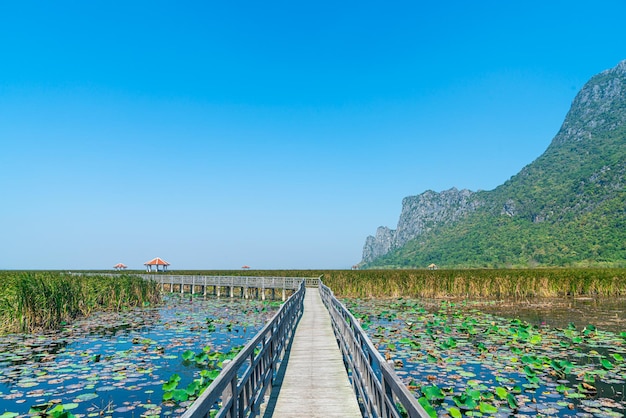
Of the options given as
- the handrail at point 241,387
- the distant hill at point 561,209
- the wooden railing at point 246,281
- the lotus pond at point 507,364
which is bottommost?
the lotus pond at point 507,364

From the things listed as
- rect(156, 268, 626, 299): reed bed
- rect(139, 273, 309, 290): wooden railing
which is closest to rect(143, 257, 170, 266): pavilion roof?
rect(139, 273, 309, 290): wooden railing

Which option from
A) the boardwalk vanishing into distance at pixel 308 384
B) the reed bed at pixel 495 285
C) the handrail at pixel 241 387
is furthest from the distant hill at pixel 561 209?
the handrail at pixel 241 387

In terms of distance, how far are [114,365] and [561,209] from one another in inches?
4617

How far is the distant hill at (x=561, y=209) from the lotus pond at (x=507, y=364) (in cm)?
6667

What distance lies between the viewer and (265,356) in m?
7.40

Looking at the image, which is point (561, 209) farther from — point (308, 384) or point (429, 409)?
point (429, 409)

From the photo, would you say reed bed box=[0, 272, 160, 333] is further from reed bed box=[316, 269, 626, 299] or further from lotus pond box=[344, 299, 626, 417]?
reed bed box=[316, 269, 626, 299]

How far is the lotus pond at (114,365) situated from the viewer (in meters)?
8.41

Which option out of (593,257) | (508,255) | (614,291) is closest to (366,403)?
(614,291)

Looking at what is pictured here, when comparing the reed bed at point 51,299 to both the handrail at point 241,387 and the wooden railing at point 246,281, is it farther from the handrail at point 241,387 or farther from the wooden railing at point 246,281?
the handrail at point 241,387

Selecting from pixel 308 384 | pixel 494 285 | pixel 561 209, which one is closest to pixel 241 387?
pixel 308 384

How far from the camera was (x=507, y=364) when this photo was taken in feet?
36.7

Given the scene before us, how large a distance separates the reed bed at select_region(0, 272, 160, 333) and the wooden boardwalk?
1280 centimetres

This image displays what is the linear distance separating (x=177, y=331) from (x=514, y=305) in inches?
851
